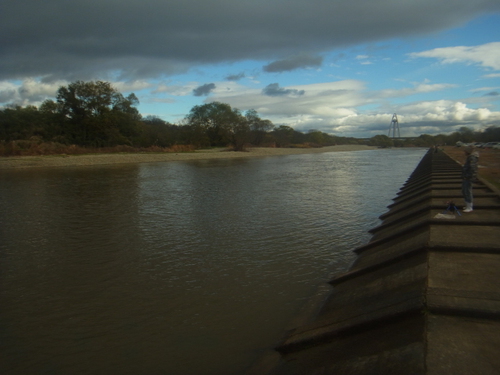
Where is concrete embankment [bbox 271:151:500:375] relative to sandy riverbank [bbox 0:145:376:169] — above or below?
below

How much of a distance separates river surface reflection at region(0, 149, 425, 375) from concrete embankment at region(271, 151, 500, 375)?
37.5 inches

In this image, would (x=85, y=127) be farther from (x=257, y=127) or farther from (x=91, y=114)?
(x=257, y=127)

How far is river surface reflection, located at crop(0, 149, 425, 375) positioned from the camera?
19.4 feet

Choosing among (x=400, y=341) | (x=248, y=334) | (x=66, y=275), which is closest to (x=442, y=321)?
(x=400, y=341)

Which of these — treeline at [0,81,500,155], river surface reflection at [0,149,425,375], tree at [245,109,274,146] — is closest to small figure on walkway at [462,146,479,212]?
river surface reflection at [0,149,425,375]

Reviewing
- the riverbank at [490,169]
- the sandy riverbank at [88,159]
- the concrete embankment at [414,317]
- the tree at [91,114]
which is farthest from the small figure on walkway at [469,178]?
the tree at [91,114]

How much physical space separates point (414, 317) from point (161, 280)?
18.2 ft

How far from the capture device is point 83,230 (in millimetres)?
13906

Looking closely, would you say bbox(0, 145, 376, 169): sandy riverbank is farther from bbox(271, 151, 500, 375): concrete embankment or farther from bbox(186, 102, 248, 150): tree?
bbox(271, 151, 500, 375): concrete embankment

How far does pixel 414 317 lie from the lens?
503 cm

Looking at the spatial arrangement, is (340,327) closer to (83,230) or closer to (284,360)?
(284,360)

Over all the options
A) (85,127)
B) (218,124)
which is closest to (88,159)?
(85,127)

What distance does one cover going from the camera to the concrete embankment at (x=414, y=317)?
4129mm

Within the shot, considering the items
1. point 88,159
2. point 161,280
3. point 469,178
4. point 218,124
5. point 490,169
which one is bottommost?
point 161,280
